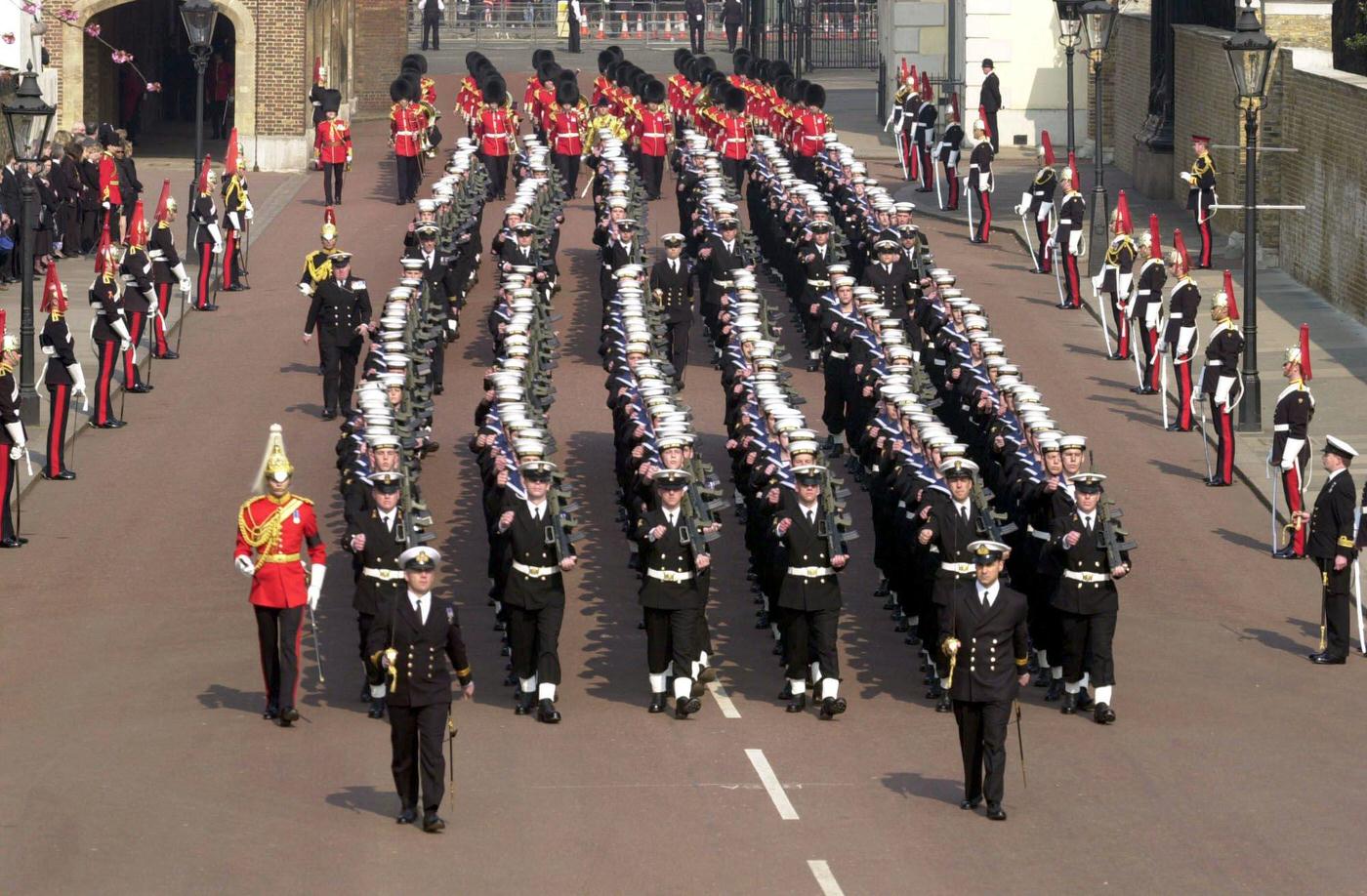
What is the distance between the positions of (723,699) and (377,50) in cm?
3722

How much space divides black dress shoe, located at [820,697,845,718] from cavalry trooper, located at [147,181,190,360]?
41.0 feet

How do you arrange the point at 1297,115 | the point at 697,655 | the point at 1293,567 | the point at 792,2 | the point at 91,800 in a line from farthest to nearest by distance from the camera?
the point at 792,2, the point at 1297,115, the point at 1293,567, the point at 697,655, the point at 91,800

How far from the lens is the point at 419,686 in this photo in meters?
13.8

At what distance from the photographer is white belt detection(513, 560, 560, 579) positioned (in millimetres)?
16172

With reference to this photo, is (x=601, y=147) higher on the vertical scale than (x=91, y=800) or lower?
higher

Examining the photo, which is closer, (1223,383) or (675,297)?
(1223,383)

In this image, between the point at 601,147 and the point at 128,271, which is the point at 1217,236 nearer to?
the point at 601,147

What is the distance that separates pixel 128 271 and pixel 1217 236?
593 inches

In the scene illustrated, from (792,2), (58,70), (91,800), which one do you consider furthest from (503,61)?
A: (91,800)

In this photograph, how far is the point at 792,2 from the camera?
2260 inches

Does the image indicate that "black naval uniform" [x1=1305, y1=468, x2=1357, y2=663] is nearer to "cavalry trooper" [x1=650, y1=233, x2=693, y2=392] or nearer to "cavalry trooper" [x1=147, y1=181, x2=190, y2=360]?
"cavalry trooper" [x1=650, y1=233, x2=693, y2=392]

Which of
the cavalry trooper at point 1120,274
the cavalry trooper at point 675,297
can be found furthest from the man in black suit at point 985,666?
the cavalry trooper at point 1120,274

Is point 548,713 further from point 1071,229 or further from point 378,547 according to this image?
point 1071,229

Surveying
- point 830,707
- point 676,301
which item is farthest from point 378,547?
point 676,301
